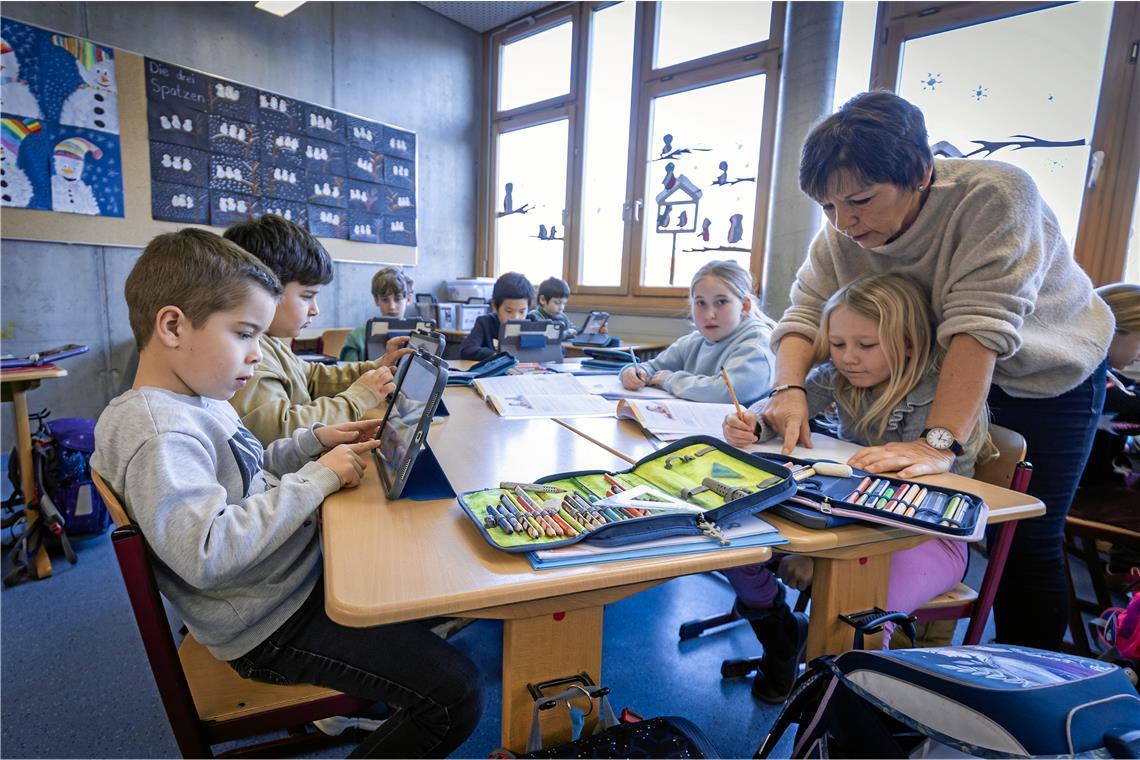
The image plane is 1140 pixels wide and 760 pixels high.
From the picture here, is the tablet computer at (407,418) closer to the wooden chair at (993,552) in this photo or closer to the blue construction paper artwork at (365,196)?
the wooden chair at (993,552)

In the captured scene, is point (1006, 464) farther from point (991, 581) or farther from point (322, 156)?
point (322, 156)

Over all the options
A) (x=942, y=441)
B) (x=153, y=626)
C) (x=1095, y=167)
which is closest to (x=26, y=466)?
(x=153, y=626)

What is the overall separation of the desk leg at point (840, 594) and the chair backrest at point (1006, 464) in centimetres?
40

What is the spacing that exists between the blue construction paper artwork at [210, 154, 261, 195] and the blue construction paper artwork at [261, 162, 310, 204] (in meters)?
0.05

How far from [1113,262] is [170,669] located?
12.0 ft

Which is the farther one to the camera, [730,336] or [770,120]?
[770,120]

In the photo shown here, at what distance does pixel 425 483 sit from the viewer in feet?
2.77

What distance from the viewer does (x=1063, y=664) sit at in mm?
644

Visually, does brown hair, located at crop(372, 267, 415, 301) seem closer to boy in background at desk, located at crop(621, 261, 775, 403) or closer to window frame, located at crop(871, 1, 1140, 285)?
boy in background at desk, located at crop(621, 261, 775, 403)

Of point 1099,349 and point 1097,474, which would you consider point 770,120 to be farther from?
point 1099,349

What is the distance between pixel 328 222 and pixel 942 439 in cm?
432

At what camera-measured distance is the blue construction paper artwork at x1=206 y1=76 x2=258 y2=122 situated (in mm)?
3631

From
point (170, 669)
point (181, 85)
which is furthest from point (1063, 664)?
point (181, 85)

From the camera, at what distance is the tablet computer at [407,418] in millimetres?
748
